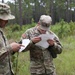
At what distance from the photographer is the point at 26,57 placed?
340 inches

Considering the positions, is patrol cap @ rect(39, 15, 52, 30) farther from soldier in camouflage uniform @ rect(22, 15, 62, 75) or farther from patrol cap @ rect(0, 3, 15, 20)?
patrol cap @ rect(0, 3, 15, 20)

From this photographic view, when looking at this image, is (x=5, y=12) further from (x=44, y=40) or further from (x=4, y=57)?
(x=44, y=40)

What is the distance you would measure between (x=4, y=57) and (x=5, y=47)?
130mm

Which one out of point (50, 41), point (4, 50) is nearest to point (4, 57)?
point (4, 50)

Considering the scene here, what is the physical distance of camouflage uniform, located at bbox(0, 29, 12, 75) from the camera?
129 inches

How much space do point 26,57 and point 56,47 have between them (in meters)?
4.49

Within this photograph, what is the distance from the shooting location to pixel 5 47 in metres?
3.28

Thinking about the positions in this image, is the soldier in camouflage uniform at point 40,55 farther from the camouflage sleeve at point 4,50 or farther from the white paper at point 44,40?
the camouflage sleeve at point 4,50

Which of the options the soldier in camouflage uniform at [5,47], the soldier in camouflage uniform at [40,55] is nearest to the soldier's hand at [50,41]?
the soldier in camouflage uniform at [40,55]

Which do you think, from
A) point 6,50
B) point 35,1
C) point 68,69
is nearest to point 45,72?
point 6,50

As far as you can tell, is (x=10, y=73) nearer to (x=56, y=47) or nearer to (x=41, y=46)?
(x=41, y=46)

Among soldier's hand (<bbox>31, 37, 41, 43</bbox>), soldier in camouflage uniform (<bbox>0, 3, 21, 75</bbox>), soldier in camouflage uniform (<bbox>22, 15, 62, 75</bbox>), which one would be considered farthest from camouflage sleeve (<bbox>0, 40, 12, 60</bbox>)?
soldier in camouflage uniform (<bbox>22, 15, 62, 75</bbox>)

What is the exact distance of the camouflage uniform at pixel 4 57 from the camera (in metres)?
3.27

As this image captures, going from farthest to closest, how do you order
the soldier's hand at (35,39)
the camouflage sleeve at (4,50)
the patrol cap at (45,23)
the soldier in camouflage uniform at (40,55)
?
the soldier in camouflage uniform at (40,55) < the patrol cap at (45,23) < the soldier's hand at (35,39) < the camouflage sleeve at (4,50)
